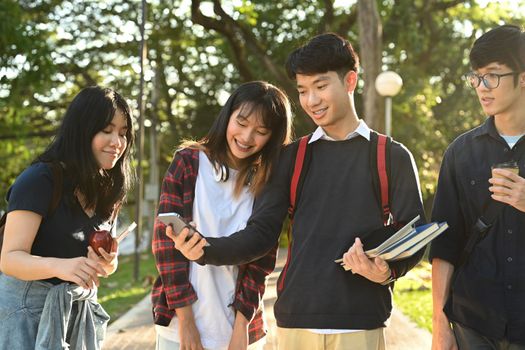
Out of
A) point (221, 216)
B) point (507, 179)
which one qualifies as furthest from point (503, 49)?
point (221, 216)

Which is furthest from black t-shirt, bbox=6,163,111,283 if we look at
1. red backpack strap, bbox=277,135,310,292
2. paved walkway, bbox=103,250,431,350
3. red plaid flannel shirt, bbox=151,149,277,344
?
paved walkway, bbox=103,250,431,350

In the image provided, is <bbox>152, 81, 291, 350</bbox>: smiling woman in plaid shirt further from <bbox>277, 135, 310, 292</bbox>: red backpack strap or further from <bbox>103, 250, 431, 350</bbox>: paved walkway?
<bbox>103, 250, 431, 350</bbox>: paved walkway

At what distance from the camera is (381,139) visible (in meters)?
3.35

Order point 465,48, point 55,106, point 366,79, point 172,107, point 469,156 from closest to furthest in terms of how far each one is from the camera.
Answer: point 469,156, point 366,79, point 55,106, point 465,48, point 172,107

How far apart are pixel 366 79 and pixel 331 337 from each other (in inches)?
470

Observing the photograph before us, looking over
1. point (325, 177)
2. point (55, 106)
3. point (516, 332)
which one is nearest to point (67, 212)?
point (325, 177)

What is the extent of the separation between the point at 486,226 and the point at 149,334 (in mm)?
5366

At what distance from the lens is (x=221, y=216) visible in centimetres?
346

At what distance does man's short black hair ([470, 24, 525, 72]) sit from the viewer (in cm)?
329

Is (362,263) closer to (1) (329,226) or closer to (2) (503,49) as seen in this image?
(1) (329,226)

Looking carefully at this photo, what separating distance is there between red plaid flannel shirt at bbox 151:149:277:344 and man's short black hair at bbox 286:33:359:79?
0.61 m

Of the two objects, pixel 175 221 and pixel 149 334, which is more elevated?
pixel 175 221

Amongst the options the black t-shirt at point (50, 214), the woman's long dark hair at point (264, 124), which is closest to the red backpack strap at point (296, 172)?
the woman's long dark hair at point (264, 124)

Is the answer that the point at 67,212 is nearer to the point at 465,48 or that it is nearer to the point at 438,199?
the point at 438,199
